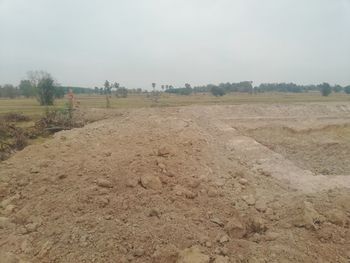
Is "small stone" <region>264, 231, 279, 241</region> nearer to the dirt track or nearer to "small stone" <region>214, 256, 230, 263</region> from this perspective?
the dirt track

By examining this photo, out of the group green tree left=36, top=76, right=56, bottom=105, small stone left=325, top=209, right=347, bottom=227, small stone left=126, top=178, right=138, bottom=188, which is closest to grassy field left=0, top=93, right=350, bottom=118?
green tree left=36, top=76, right=56, bottom=105

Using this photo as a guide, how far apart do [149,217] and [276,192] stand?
3.26m

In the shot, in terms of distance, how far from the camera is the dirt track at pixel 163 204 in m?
5.23

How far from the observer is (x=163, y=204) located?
641cm

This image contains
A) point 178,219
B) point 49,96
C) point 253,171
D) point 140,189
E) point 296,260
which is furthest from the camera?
point 49,96

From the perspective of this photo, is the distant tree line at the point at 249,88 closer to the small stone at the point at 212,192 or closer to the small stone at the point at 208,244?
the small stone at the point at 212,192

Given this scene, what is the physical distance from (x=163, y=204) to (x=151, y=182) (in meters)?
0.77

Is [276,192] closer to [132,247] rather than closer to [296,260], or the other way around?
[296,260]

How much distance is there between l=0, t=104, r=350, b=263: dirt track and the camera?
5.23m

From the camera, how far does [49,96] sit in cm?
2805

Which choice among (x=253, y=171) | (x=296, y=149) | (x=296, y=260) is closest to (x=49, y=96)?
(x=296, y=149)

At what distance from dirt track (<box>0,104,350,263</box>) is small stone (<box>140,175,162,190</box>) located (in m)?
0.02

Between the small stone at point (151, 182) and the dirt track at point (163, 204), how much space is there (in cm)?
2

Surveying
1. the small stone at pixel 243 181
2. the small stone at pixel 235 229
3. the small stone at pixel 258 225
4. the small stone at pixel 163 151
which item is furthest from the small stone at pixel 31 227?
the small stone at pixel 243 181
